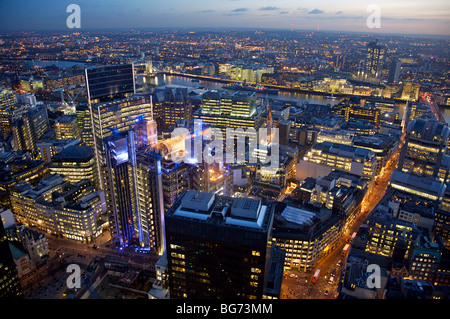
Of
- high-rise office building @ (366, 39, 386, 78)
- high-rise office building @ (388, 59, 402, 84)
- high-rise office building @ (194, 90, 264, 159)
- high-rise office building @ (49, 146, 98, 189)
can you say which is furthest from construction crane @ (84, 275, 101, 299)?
high-rise office building @ (366, 39, 386, 78)

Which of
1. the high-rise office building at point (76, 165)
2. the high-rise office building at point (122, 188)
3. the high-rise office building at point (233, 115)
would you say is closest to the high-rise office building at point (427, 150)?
the high-rise office building at point (233, 115)

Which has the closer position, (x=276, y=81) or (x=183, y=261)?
(x=183, y=261)

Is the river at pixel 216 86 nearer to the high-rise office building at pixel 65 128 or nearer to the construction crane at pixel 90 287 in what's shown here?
the high-rise office building at pixel 65 128

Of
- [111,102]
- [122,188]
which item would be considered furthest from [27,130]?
[122,188]

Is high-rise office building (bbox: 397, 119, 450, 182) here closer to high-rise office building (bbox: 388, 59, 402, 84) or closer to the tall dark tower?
the tall dark tower

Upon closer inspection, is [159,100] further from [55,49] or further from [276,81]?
[276,81]

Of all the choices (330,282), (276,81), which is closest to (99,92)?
(330,282)
